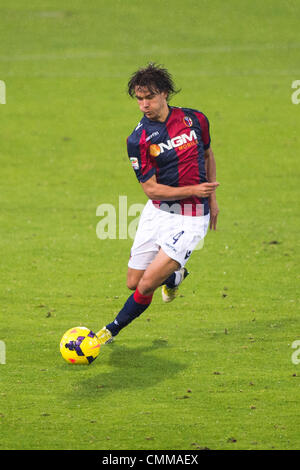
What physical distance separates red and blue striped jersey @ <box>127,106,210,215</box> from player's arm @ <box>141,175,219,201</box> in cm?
11

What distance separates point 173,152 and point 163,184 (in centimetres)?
37

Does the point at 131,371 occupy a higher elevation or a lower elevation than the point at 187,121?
lower

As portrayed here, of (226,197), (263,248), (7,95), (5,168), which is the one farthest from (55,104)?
(263,248)

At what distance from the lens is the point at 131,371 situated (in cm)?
891

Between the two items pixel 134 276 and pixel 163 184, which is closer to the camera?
pixel 163 184

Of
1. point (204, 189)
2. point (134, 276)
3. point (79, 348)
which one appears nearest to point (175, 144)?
point (204, 189)

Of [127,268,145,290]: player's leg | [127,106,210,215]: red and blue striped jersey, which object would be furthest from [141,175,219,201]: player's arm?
[127,268,145,290]: player's leg

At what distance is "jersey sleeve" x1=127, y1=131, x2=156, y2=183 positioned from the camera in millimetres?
8953

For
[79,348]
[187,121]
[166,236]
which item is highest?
[187,121]

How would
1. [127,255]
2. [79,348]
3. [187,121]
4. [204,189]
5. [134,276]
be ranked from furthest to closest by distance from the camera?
1. [127,255]
2. [134,276]
3. [187,121]
4. [204,189]
5. [79,348]

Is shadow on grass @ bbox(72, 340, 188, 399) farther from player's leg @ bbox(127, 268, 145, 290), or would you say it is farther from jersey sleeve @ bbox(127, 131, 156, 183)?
jersey sleeve @ bbox(127, 131, 156, 183)

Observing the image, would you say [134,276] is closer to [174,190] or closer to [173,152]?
[174,190]

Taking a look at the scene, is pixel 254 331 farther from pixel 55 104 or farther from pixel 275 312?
pixel 55 104

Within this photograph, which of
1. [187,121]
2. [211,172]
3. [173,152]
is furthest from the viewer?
[211,172]
